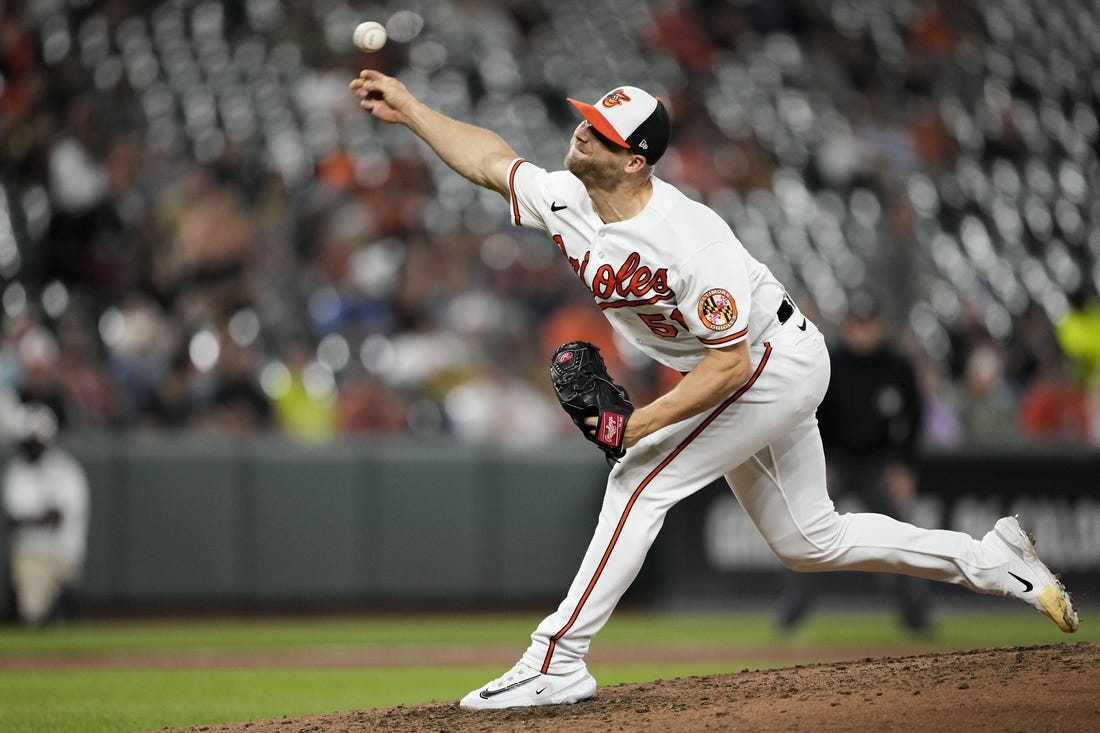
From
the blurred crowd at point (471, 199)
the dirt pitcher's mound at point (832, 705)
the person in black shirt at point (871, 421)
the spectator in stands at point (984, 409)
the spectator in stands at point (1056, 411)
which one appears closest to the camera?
the dirt pitcher's mound at point (832, 705)

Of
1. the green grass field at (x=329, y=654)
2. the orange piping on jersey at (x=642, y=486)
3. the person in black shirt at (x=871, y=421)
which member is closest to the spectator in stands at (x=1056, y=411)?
the green grass field at (x=329, y=654)

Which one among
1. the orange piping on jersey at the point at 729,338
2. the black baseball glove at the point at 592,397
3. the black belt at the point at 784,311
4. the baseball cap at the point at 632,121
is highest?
the baseball cap at the point at 632,121

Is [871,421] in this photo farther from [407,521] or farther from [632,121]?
[632,121]

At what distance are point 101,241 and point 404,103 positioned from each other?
664 centimetres

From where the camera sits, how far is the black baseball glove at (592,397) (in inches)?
168

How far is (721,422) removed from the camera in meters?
4.47

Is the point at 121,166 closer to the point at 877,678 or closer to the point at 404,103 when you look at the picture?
the point at 404,103

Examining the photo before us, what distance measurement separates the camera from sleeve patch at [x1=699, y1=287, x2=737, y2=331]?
4203mm

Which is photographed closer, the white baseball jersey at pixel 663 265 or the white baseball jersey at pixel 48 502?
the white baseball jersey at pixel 663 265

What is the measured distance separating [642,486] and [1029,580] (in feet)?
4.83

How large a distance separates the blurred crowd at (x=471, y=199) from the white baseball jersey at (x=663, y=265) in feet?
21.4

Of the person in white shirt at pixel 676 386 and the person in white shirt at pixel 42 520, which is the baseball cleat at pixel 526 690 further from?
the person in white shirt at pixel 42 520

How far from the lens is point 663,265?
425 cm

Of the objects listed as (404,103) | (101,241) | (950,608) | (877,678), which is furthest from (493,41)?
(877,678)
